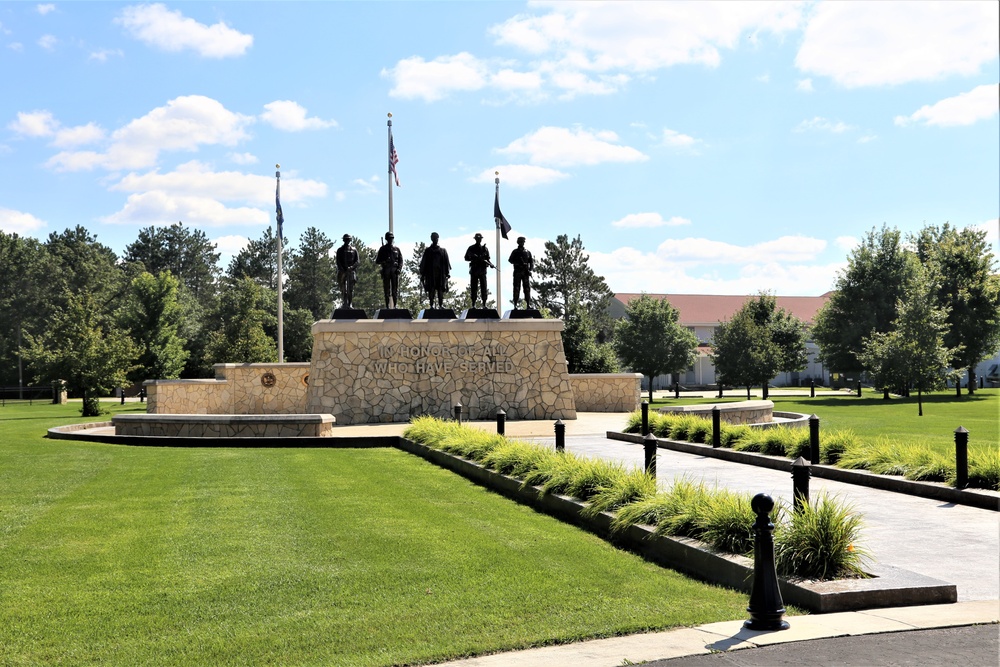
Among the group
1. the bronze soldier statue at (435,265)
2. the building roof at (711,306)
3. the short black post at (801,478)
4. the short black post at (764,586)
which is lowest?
the short black post at (764,586)

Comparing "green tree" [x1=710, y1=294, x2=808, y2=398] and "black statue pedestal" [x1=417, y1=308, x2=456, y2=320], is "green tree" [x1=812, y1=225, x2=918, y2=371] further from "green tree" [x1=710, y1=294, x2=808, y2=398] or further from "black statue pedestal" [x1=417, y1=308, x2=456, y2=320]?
"black statue pedestal" [x1=417, y1=308, x2=456, y2=320]

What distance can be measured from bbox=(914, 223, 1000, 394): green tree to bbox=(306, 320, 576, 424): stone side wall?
109 ft

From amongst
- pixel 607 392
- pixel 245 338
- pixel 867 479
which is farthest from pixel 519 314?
pixel 245 338

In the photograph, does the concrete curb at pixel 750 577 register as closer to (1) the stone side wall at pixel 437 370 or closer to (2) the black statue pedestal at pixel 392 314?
(1) the stone side wall at pixel 437 370

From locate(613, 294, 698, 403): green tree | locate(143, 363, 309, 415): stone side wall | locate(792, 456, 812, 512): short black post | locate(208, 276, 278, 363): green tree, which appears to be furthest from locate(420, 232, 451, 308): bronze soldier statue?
locate(613, 294, 698, 403): green tree

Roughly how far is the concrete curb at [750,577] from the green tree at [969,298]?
158 feet

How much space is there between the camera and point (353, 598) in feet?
21.2

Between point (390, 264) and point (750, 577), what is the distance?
20871mm

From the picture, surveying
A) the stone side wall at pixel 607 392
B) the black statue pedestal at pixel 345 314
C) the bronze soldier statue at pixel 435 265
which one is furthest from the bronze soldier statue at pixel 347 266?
the stone side wall at pixel 607 392

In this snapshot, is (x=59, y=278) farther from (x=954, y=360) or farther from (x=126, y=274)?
(x=954, y=360)

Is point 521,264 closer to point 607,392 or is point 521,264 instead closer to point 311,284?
point 607,392

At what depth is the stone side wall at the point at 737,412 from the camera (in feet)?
69.5

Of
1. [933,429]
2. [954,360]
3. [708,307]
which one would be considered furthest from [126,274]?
[933,429]

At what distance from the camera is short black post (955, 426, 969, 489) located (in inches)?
431
